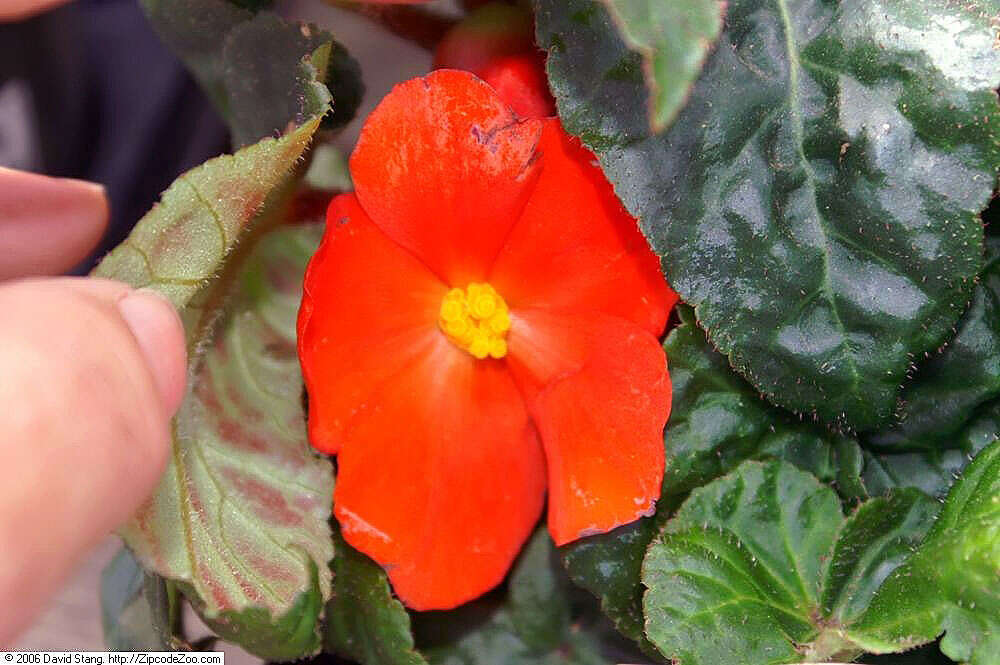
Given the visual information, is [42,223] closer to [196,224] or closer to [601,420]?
[196,224]

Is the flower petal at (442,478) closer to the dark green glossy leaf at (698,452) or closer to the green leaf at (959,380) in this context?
the dark green glossy leaf at (698,452)

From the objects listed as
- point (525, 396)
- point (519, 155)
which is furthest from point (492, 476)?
point (519, 155)

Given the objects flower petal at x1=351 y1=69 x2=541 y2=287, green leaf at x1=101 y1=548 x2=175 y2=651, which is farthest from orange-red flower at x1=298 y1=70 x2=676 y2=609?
green leaf at x1=101 y1=548 x2=175 y2=651

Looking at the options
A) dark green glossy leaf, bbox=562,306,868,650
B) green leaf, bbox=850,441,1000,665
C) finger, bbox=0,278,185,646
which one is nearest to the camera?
finger, bbox=0,278,185,646

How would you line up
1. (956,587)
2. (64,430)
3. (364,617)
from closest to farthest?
(64,430) → (956,587) → (364,617)

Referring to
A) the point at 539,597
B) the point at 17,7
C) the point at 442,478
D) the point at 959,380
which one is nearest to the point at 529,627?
the point at 539,597

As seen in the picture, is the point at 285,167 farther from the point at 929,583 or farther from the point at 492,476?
the point at 929,583

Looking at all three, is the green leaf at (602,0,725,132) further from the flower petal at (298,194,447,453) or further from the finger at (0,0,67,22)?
the finger at (0,0,67,22)
